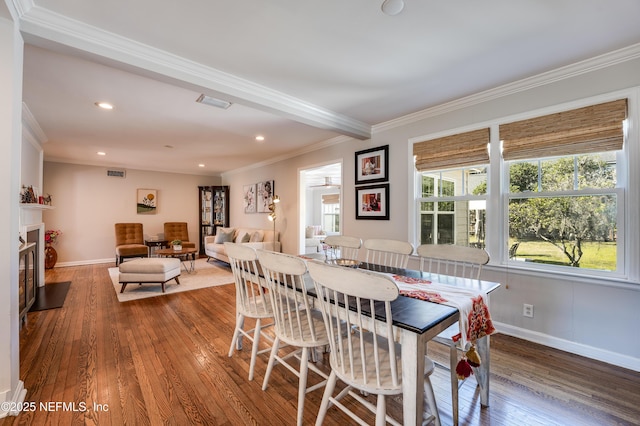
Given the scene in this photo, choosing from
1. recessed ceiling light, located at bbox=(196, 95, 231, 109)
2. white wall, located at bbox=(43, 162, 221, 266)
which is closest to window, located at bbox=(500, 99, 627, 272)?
recessed ceiling light, located at bbox=(196, 95, 231, 109)

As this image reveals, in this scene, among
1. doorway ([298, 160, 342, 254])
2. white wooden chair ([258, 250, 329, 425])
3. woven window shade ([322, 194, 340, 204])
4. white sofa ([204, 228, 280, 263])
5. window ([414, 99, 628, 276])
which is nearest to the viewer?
white wooden chair ([258, 250, 329, 425])

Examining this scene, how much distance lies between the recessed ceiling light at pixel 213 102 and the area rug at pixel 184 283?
289 cm

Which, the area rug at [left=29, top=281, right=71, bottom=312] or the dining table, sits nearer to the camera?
the dining table

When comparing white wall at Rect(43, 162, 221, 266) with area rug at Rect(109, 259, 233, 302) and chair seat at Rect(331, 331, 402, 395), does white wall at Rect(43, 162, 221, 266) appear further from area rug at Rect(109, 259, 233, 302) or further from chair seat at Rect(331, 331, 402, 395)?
chair seat at Rect(331, 331, 402, 395)

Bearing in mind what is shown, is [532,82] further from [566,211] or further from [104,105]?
[104,105]

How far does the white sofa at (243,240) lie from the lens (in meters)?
5.86

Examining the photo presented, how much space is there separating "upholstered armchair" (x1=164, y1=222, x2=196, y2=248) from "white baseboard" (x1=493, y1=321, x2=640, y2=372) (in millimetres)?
6789

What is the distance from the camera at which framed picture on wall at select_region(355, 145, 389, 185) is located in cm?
379

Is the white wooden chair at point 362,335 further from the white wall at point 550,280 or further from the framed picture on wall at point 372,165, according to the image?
the framed picture on wall at point 372,165

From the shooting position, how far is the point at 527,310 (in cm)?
265

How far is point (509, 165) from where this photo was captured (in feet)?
9.18

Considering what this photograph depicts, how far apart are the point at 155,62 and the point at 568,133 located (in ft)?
11.5

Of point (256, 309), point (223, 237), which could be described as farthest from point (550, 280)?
point (223, 237)

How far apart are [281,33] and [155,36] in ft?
2.97
